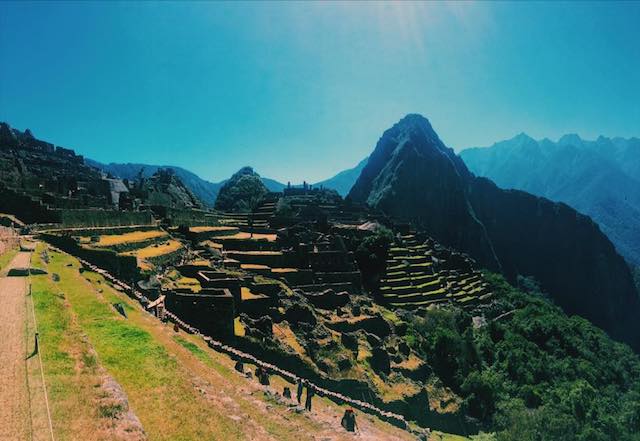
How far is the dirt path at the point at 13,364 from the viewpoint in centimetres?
780

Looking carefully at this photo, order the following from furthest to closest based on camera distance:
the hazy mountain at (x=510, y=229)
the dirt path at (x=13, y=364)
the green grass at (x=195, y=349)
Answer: the hazy mountain at (x=510, y=229)
the green grass at (x=195, y=349)
the dirt path at (x=13, y=364)

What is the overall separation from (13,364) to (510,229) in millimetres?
182190

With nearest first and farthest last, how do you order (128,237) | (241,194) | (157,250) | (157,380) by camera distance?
(157,380) < (157,250) < (128,237) < (241,194)

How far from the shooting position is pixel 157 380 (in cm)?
1129

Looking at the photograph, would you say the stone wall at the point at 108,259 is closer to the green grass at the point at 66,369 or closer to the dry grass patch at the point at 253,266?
the green grass at the point at 66,369

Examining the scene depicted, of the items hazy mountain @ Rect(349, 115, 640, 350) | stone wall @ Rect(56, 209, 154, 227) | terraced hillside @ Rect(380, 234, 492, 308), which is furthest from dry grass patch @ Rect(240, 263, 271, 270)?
hazy mountain @ Rect(349, 115, 640, 350)

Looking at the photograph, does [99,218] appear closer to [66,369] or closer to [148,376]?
[148,376]

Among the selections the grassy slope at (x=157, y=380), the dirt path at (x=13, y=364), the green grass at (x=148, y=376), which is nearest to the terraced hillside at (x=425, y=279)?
the grassy slope at (x=157, y=380)

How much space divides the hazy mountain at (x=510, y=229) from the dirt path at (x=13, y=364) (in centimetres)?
12275

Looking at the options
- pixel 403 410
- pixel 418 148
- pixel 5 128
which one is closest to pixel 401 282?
pixel 403 410

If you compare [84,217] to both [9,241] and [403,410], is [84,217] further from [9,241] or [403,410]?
[403,410]

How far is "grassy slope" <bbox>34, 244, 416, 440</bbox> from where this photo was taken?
31.4ft

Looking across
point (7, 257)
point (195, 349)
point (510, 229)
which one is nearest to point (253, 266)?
point (7, 257)

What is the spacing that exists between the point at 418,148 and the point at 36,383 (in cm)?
17624
